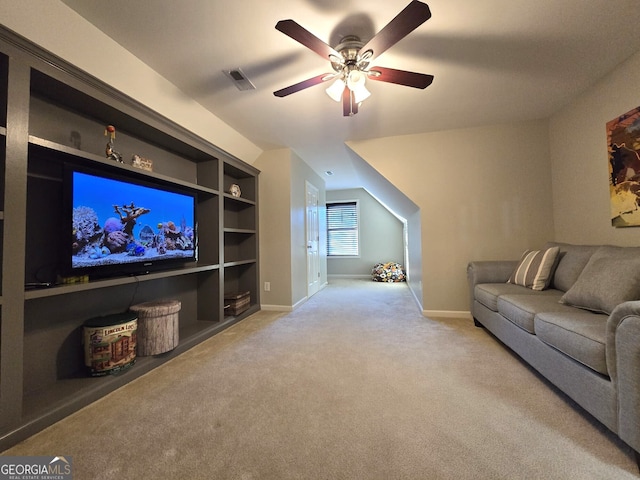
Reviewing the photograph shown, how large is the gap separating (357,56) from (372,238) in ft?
18.1

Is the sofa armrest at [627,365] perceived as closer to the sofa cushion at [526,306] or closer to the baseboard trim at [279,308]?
the sofa cushion at [526,306]

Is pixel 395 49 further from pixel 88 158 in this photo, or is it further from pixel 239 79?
pixel 88 158

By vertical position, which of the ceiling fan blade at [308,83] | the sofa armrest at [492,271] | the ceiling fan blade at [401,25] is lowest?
the sofa armrest at [492,271]

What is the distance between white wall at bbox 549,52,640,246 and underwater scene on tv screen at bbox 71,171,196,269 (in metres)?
3.78

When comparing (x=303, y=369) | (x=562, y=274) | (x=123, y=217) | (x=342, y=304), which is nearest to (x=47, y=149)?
(x=123, y=217)

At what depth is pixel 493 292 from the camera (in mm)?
2297

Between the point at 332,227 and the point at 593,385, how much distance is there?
618 cm

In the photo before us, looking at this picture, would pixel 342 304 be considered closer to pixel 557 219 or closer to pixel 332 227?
pixel 557 219

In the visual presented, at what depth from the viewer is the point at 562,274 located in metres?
2.18

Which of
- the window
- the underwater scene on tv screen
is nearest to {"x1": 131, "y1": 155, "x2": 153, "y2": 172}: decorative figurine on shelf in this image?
the underwater scene on tv screen

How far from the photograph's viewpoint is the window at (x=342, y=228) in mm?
7047

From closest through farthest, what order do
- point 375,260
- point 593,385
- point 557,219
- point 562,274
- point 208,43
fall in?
point 593,385
point 208,43
point 562,274
point 557,219
point 375,260

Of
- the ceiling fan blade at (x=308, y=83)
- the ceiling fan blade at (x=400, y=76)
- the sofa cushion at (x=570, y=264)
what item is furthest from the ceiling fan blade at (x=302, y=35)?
the sofa cushion at (x=570, y=264)

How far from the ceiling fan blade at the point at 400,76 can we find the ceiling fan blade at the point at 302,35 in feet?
1.09
